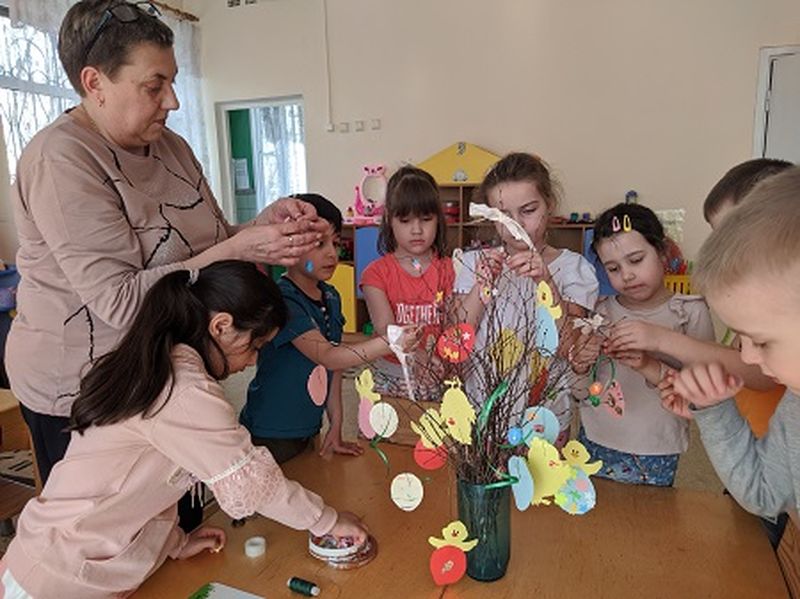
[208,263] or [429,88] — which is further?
[429,88]

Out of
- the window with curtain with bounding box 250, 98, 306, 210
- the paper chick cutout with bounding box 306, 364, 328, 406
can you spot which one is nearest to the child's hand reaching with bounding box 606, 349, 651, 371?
the paper chick cutout with bounding box 306, 364, 328, 406

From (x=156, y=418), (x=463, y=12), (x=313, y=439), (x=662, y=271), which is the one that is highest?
(x=463, y=12)

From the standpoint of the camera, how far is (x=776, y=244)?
62 centimetres

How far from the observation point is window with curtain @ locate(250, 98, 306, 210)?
536cm

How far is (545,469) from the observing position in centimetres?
73

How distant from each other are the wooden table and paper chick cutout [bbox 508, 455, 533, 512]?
20cm

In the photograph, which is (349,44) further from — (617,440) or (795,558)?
(795,558)

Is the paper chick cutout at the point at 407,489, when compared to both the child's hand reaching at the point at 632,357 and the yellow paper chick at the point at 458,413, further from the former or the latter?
the child's hand reaching at the point at 632,357

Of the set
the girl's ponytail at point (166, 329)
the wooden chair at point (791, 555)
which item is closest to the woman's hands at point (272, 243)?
the girl's ponytail at point (166, 329)

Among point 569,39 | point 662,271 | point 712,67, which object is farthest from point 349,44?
point 662,271

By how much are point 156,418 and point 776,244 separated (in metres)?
0.88

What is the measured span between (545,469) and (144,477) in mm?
649

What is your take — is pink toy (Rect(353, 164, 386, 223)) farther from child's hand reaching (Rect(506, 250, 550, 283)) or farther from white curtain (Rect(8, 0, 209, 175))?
child's hand reaching (Rect(506, 250, 550, 283))

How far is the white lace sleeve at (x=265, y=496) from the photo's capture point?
2.95 feet
